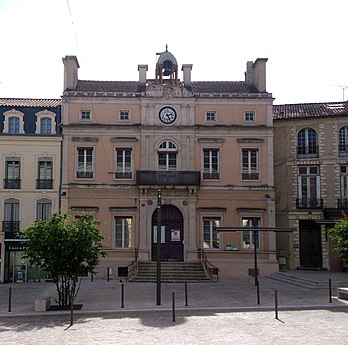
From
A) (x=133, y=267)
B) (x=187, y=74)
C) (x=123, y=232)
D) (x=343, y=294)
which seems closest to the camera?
(x=343, y=294)

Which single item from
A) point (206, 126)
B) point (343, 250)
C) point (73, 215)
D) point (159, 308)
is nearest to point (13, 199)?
point (73, 215)

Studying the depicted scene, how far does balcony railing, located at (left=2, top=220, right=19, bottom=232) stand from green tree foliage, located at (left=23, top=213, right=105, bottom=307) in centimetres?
1080

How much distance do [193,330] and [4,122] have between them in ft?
66.5

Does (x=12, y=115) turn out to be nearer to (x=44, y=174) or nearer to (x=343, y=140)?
(x=44, y=174)

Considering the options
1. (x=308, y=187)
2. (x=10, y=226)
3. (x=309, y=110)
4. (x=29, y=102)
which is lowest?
(x=10, y=226)

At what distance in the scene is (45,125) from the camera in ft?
100

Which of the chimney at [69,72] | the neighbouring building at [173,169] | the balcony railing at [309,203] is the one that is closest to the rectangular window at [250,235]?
the neighbouring building at [173,169]

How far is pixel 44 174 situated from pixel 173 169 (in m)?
7.28

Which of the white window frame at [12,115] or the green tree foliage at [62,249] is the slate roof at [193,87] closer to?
the white window frame at [12,115]

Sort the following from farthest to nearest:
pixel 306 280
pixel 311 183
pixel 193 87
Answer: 1. pixel 193 87
2. pixel 311 183
3. pixel 306 280

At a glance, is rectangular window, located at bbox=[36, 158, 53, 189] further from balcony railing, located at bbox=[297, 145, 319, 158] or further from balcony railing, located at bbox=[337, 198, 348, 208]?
balcony railing, located at bbox=[337, 198, 348, 208]

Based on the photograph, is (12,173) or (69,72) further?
(69,72)

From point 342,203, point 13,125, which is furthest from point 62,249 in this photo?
point 342,203

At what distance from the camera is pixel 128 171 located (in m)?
30.7
